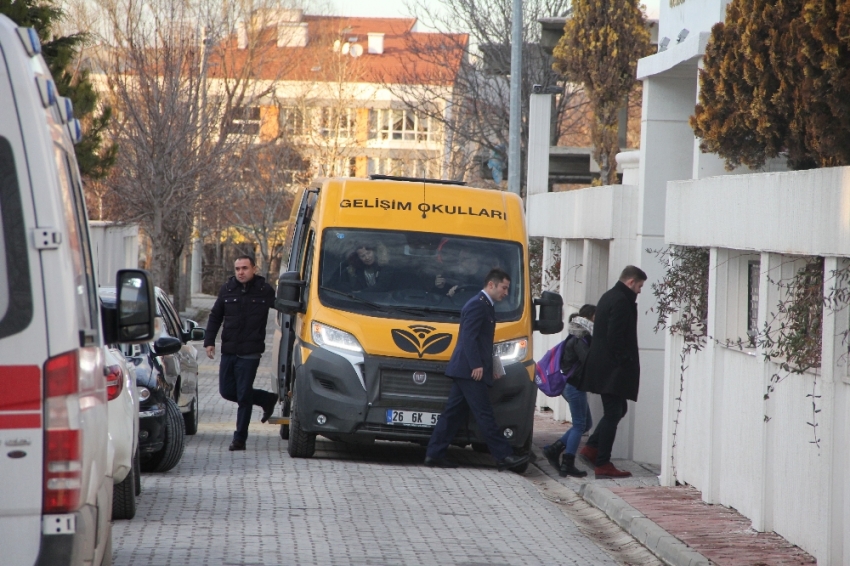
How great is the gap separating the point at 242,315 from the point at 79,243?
7.61 m

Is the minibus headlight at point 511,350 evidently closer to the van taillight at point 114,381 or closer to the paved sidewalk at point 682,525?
the paved sidewalk at point 682,525

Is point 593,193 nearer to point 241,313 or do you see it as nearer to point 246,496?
point 241,313

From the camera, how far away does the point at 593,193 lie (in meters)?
15.4

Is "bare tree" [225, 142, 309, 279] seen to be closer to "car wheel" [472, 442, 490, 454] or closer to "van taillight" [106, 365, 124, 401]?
"car wheel" [472, 442, 490, 454]

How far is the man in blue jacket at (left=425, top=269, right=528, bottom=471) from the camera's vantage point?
11.4 m

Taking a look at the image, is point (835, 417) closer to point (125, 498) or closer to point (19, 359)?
point (125, 498)

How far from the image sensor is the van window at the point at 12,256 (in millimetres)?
4223

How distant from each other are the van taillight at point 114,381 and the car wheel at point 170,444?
11.2 ft

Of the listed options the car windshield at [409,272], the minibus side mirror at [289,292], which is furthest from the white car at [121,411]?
the car windshield at [409,272]

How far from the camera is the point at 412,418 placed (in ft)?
39.0

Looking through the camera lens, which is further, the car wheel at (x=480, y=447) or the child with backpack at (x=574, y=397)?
the car wheel at (x=480, y=447)

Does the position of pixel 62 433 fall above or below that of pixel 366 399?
above

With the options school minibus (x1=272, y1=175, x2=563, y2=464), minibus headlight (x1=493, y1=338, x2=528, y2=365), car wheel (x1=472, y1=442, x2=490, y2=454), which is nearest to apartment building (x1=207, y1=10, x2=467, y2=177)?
car wheel (x1=472, y1=442, x2=490, y2=454)

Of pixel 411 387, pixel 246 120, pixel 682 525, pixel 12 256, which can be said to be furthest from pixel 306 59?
pixel 12 256
